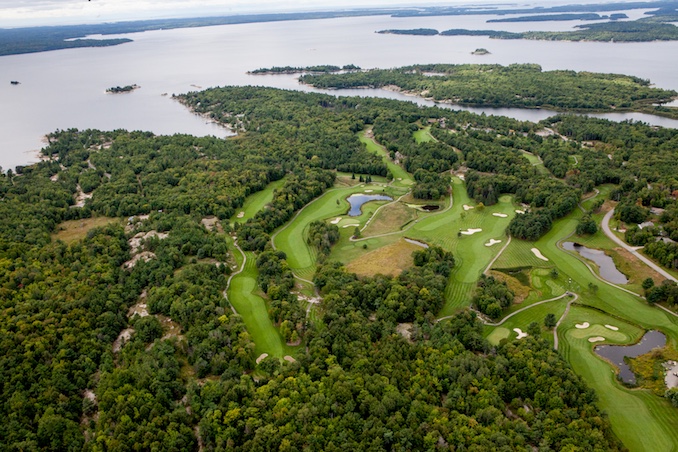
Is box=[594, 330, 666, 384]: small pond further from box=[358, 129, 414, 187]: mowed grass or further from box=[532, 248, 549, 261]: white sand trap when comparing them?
box=[358, 129, 414, 187]: mowed grass

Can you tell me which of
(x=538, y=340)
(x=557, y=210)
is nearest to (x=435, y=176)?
(x=557, y=210)

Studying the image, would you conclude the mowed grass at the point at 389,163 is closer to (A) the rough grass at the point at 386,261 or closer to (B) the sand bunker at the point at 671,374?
(A) the rough grass at the point at 386,261

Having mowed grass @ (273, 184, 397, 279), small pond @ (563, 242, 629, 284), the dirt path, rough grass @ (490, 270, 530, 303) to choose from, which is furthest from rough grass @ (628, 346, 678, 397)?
mowed grass @ (273, 184, 397, 279)

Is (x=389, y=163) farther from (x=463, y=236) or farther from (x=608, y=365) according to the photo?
(x=608, y=365)

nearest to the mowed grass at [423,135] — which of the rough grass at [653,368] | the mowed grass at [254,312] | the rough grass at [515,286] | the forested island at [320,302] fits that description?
the forested island at [320,302]

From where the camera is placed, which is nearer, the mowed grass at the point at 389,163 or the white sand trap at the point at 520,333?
the white sand trap at the point at 520,333
